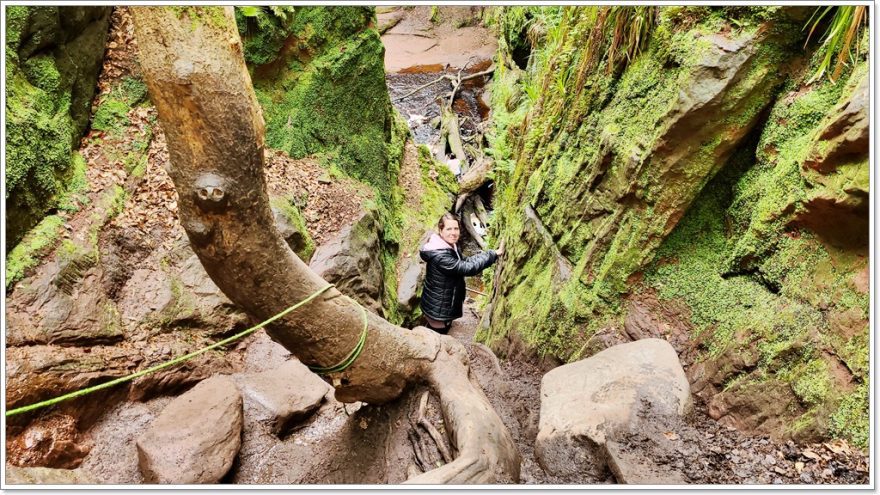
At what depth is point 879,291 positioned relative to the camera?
2211 millimetres

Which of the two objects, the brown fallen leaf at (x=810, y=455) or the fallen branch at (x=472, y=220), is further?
the fallen branch at (x=472, y=220)

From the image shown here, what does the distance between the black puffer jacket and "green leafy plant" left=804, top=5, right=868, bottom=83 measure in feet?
10.2

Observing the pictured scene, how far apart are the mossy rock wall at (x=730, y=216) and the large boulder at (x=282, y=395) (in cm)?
221

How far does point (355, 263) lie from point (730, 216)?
4581mm

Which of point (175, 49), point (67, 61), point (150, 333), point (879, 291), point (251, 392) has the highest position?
point (175, 49)

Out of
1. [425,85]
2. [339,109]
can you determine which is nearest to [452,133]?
[425,85]

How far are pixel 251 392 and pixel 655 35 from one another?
458cm

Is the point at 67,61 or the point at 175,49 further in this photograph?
the point at 67,61

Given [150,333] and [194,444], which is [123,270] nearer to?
[150,333]

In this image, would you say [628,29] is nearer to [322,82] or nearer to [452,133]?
[322,82]

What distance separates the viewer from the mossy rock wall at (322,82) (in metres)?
7.21

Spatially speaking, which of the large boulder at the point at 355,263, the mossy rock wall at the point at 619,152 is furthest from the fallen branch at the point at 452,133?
the mossy rock wall at the point at 619,152

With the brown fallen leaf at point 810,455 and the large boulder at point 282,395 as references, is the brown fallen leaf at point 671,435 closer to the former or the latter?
the brown fallen leaf at point 810,455

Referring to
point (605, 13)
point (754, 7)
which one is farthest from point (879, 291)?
point (605, 13)
